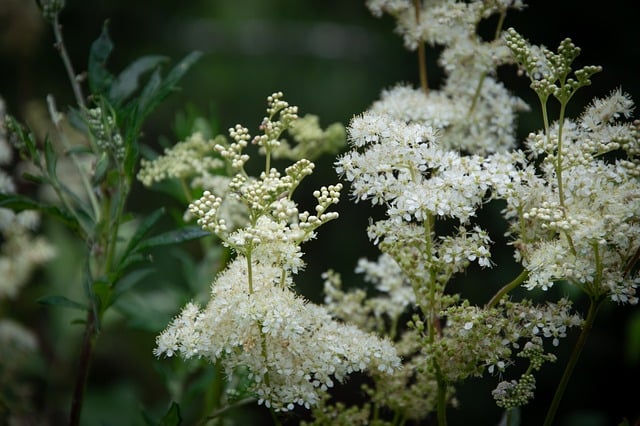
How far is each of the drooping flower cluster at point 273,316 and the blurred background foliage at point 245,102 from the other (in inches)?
20.7

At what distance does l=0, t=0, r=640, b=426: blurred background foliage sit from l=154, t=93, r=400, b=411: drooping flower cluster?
526mm

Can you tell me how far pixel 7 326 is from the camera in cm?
255

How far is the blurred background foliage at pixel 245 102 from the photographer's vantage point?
3.04m

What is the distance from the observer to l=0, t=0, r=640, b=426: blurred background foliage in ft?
9.96

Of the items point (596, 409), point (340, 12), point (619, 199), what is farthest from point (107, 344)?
point (340, 12)

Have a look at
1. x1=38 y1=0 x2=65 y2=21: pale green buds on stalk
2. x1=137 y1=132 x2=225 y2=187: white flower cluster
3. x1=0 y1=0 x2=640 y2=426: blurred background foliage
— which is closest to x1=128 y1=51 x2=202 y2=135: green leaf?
x1=137 y1=132 x2=225 y2=187: white flower cluster

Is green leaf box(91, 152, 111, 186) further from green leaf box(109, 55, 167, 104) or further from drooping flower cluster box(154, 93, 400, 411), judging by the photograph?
drooping flower cluster box(154, 93, 400, 411)

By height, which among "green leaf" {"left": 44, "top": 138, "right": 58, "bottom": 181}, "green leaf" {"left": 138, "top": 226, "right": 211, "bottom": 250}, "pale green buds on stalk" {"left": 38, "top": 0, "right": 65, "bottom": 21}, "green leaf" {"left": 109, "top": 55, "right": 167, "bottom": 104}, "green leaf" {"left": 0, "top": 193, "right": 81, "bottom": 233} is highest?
"pale green buds on stalk" {"left": 38, "top": 0, "right": 65, "bottom": 21}

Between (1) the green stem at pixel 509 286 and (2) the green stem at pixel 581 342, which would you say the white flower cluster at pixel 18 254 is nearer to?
(1) the green stem at pixel 509 286

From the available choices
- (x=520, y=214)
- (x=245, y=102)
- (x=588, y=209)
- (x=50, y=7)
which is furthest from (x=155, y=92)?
(x=245, y=102)

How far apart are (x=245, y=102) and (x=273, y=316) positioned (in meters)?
5.17

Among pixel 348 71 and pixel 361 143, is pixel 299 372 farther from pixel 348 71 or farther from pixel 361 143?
pixel 348 71

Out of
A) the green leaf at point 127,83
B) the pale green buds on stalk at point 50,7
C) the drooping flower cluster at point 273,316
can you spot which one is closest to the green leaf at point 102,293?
the drooping flower cluster at point 273,316

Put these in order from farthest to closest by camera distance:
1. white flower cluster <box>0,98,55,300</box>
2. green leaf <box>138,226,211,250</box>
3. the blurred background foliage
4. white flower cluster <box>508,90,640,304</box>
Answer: the blurred background foliage, white flower cluster <box>0,98,55,300</box>, green leaf <box>138,226,211,250</box>, white flower cluster <box>508,90,640,304</box>
